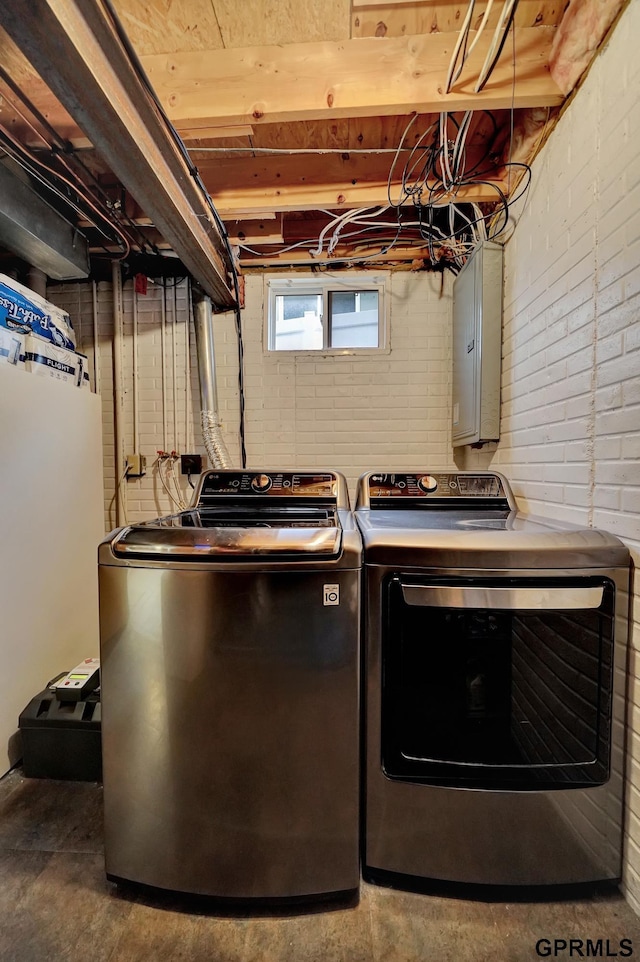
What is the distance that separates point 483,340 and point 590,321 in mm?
Result: 667

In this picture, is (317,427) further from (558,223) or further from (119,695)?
(119,695)

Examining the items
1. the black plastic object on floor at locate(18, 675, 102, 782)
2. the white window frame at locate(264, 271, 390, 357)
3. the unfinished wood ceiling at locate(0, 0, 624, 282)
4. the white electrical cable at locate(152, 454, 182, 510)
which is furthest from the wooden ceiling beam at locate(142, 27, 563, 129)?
the black plastic object on floor at locate(18, 675, 102, 782)

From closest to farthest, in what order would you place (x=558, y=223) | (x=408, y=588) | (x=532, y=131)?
Result: (x=408, y=588) → (x=558, y=223) → (x=532, y=131)

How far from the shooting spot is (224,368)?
8.04ft

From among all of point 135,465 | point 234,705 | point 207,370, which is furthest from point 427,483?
point 135,465

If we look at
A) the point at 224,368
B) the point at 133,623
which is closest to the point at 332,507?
the point at 133,623

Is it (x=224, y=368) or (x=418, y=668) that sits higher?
(x=224, y=368)

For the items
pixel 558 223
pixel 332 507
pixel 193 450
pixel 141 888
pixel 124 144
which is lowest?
pixel 141 888

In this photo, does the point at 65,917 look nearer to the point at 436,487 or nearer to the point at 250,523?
the point at 250,523

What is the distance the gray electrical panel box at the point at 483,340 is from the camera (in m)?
1.85

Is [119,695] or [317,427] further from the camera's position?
[317,427]

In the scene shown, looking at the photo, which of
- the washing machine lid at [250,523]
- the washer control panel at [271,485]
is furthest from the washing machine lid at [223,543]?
the washer control panel at [271,485]

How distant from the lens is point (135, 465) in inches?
95.0

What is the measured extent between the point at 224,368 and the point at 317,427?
2.31 ft
